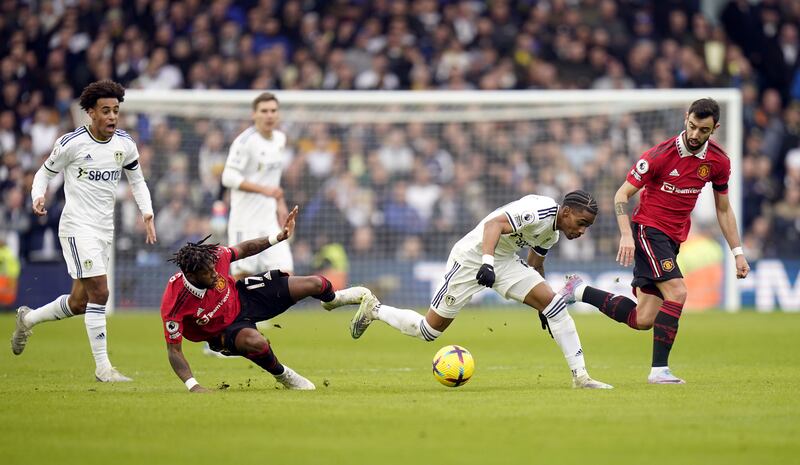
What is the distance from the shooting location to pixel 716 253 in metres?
21.5

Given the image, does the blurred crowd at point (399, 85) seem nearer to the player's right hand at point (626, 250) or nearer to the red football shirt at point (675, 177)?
the red football shirt at point (675, 177)

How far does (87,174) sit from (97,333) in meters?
1.42

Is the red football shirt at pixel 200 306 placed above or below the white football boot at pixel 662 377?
above

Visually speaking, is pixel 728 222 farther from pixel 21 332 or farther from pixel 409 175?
pixel 409 175

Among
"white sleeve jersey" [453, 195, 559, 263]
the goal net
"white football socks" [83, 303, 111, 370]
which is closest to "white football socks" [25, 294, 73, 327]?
"white football socks" [83, 303, 111, 370]

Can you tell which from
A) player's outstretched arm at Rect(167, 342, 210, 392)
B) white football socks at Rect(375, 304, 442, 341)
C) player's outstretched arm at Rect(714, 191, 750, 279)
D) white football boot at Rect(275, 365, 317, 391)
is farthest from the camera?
player's outstretched arm at Rect(714, 191, 750, 279)

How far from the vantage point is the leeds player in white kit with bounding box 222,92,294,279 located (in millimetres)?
14055

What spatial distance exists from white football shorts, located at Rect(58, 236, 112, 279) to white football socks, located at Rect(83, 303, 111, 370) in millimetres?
313

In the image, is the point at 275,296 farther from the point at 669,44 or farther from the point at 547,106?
the point at 669,44

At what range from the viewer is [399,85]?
25328 millimetres

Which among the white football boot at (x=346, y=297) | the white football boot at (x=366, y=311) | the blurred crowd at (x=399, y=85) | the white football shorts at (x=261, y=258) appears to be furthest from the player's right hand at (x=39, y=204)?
the blurred crowd at (x=399, y=85)

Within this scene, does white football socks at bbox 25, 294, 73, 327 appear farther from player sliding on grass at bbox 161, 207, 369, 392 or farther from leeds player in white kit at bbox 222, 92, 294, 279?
leeds player in white kit at bbox 222, 92, 294, 279

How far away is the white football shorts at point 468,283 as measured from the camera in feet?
32.7

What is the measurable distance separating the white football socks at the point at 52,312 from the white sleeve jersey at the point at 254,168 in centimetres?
324
